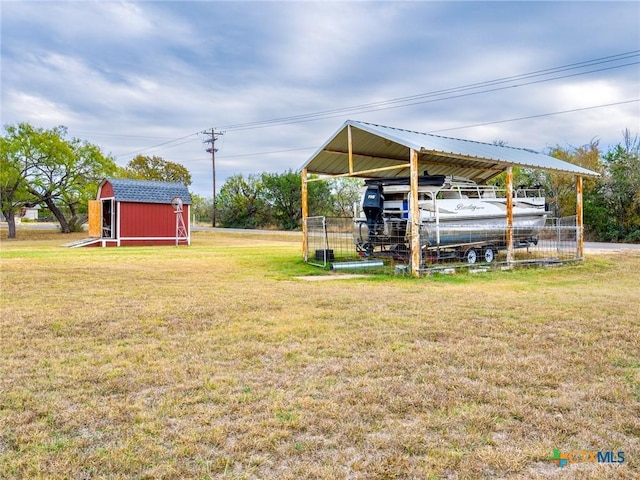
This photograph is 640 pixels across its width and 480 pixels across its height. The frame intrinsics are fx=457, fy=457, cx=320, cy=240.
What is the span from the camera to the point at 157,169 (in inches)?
1891

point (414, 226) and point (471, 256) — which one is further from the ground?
point (414, 226)

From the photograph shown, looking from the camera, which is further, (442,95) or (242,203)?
(242,203)

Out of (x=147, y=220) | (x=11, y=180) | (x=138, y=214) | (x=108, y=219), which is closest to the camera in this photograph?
(x=138, y=214)

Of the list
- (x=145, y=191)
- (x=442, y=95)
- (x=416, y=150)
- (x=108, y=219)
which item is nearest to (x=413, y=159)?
(x=416, y=150)

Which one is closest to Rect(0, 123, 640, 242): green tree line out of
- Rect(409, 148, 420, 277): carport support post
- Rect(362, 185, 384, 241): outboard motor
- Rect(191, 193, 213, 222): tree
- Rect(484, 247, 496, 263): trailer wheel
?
Rect(191, 193, 213, 222): tree

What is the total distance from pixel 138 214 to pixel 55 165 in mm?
9456

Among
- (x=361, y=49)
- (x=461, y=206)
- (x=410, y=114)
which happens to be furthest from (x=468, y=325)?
(x=410, y=114)

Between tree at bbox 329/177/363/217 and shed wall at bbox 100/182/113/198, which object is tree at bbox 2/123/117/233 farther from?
tree at bbox 329/177/363/217

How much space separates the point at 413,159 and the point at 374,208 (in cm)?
208

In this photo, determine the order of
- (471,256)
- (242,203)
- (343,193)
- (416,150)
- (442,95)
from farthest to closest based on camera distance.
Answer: (242,203) → (343,193) → (442,95) → (471,256) → (416,150)

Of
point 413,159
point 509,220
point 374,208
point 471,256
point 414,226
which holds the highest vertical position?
point 413,159

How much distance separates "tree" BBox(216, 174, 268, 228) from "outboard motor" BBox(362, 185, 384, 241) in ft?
88.1

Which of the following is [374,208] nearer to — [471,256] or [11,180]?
[471,256]

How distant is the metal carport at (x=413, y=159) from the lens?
9.77 m
